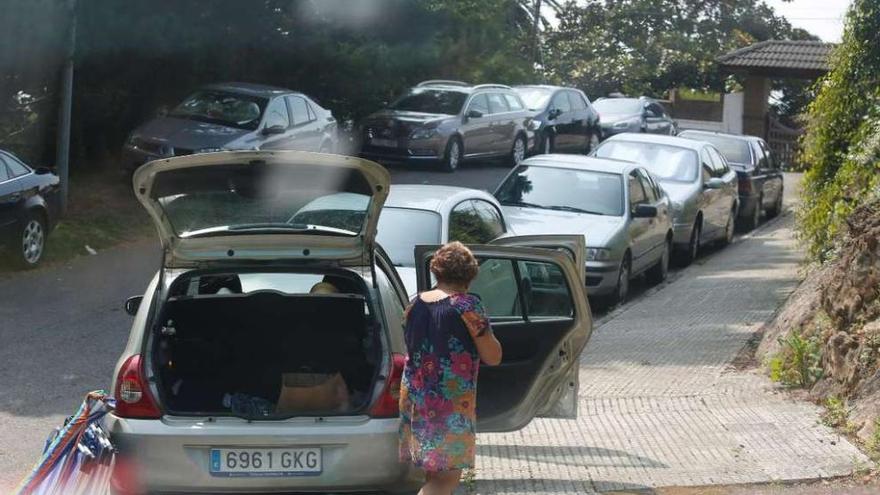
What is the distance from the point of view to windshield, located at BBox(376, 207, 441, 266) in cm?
1120

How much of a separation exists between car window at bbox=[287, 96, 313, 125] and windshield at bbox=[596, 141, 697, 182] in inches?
179

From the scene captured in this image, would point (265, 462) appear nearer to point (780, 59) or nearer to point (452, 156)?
point (452, 156)

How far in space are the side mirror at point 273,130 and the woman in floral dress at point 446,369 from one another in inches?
537

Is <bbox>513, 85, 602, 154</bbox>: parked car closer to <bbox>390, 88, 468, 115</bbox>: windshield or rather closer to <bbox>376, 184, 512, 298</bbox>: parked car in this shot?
<bbox>390, 88, 468, 115</bbox>: windshield

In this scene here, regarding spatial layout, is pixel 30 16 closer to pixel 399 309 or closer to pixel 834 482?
pixel 399 309

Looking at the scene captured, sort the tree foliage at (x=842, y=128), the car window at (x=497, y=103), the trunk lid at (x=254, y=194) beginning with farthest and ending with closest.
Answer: the car window at (x=497, y=103) < the tree foliage at (x=842, y=128) < the trunk lid at (x=254, y=194)

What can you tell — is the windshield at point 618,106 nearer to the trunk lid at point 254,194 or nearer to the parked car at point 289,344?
the parked car at point 289,344

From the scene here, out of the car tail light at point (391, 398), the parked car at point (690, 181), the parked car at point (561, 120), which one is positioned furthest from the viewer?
the parked car at point (561, 120)

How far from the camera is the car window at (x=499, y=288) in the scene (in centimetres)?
781

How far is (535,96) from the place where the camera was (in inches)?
1104

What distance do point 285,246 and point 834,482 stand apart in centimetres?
317

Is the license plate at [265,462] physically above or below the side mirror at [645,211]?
above

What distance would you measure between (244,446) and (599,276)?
8.24 metres

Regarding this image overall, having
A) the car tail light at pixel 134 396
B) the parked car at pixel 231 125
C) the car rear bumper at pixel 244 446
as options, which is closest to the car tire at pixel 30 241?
the parked car at pixel 231 125
